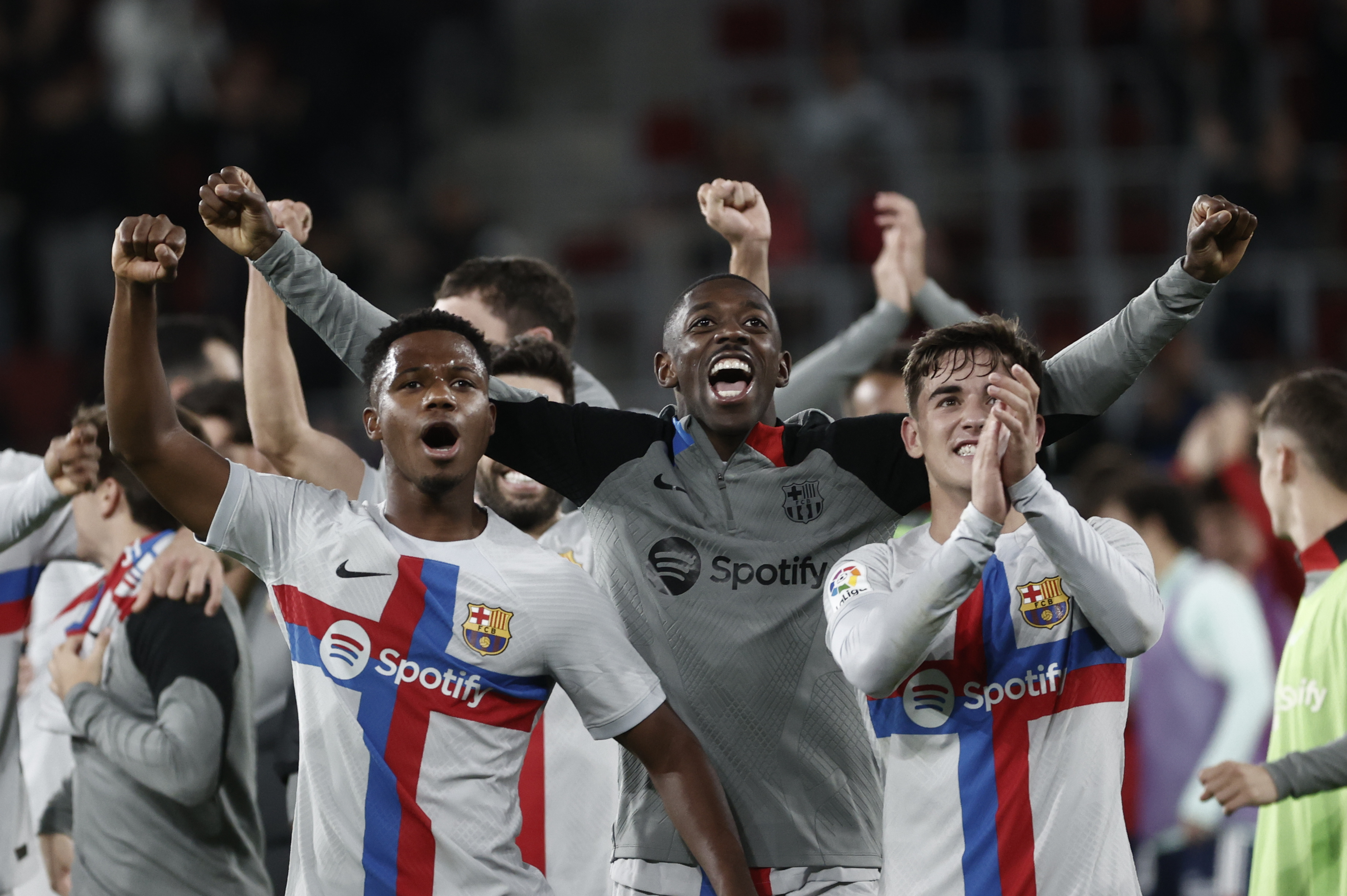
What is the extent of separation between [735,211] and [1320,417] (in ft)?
5.56

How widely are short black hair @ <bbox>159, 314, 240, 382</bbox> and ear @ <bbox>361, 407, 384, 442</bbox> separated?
7.00 feet

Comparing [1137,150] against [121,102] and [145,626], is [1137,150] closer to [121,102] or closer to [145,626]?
[121,102]

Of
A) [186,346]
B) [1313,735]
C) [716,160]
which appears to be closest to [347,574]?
[1313,735]

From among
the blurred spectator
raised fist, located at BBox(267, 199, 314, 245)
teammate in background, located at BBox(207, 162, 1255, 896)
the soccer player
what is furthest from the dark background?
the soccer player

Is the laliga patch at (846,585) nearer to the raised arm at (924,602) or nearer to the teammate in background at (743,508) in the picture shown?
the raised arm at (924,602)

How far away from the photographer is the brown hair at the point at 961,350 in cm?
328

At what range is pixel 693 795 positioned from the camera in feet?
10.2

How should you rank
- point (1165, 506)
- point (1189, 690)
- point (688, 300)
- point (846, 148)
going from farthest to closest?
1. point (846, 148)
2. point (1189, 690)
3. point (1165, 506)
4. point (688, 300)

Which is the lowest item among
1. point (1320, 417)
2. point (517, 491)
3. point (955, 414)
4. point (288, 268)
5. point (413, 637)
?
point (413, 637)

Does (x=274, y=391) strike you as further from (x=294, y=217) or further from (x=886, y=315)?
(x=886, y=315)

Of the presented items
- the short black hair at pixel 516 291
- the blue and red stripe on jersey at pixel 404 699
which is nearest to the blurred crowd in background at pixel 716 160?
the short black hair at pixel 516 291

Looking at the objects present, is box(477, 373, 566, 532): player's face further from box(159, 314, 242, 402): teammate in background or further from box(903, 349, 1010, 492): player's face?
box(159, 314, 242, 402): teammate in background

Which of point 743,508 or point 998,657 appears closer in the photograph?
point 998,657

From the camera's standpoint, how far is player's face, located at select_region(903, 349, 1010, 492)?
10.4 ft
